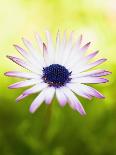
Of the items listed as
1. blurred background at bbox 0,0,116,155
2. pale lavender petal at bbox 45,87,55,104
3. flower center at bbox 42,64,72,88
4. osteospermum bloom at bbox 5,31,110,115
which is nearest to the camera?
pale lavender petal at bbox 45,87,55,104

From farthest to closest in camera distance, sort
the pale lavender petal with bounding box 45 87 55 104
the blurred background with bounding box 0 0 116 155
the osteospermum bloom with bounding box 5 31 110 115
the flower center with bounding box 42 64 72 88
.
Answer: the blurred background with bounding box 0 0 116 155 → the flower center with bounding box 42 64 72 88 → the osteospermum bloom with bounding box 5 31 110 115 → the pale lavender petal with bounding box 45 87 55 104

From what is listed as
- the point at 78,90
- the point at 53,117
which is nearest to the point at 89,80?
the point at 78,90

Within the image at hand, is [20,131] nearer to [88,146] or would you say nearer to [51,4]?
[88,146]

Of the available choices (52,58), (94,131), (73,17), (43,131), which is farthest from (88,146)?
(73,17)

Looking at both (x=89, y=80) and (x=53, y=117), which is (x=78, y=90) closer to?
Answer: (x=89, y=80)

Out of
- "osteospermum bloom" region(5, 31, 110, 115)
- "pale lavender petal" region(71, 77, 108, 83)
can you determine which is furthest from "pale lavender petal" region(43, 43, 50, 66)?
"pale lavender petal" region(71, 77, 108, 83)

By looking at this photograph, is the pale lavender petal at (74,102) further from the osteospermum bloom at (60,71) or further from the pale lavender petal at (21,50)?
the pale lavender petal at (21,50)

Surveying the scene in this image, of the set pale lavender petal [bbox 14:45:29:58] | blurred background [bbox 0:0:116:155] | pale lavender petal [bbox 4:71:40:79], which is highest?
pale lavender petal [bbox 14:45:29:58]

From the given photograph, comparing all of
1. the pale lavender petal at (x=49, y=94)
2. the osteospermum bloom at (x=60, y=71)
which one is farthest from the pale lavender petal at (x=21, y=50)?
the pale lavender petal at (x=49, y=94)

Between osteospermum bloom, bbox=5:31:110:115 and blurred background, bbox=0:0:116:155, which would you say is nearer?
osteospermum bloom, bbox=5:31:110:115

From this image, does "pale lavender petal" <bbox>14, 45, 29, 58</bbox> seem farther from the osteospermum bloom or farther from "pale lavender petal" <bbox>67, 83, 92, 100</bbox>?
"pale lavender petal" <bbox>67, 83, 92, 100</bbox>
